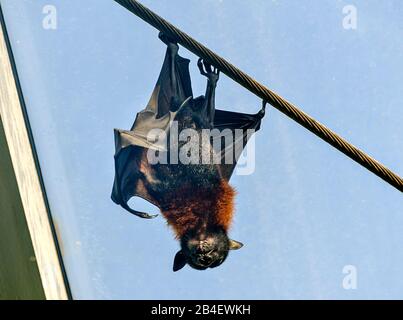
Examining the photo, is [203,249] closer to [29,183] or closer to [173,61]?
[173,61]

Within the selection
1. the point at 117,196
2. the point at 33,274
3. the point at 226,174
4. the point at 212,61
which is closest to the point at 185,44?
the point at 212,61

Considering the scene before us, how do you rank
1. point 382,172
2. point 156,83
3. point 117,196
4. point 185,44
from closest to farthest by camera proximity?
point 382,172 → point 185,44 → point 117,196 → point 156,83

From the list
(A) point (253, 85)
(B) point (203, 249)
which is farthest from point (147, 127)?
(A) point (253, 85)

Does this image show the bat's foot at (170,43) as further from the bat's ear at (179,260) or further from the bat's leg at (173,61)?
the bat's ear at (179,260)

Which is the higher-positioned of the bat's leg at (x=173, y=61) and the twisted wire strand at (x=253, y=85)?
the bat's leg at (x=173, y=61)

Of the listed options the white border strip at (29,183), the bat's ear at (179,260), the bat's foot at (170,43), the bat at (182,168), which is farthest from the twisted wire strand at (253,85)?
the bat's ear at (179,260)

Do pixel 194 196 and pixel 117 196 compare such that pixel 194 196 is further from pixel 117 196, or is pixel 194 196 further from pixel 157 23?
pixel 157 23

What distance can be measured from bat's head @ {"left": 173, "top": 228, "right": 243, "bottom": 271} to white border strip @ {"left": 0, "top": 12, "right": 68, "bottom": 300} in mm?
1524

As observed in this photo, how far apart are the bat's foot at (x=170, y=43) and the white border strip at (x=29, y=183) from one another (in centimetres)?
111

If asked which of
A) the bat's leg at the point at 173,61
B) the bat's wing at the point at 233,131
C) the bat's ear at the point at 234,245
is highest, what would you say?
the bat's leg at the point at 173,61

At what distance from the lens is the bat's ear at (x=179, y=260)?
6020mm

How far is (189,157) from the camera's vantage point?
605cm

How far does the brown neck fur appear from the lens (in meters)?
5.75
